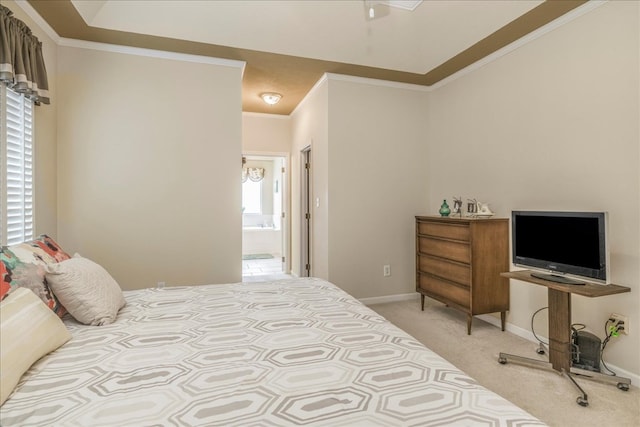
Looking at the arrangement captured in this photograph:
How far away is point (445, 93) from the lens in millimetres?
4027

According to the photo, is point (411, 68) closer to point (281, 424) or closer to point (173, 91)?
point (173, 91)

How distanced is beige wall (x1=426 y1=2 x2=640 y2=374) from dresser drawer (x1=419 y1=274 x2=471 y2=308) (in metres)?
0.49

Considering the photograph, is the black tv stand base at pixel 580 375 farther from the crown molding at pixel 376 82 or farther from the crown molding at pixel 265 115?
the crown molding at pixel 265 115

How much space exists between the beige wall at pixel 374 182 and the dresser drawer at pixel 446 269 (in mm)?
471

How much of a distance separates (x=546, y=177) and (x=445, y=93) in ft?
5.69

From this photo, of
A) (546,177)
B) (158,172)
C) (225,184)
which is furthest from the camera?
(225,184)

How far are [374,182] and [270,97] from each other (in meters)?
1.82

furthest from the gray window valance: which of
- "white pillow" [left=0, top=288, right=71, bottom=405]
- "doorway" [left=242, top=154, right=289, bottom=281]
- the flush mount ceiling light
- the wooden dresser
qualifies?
"doorway" [left=242, top=154, right=289, bottom=281]

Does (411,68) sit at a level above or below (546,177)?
above

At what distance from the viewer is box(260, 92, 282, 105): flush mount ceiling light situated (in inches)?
173

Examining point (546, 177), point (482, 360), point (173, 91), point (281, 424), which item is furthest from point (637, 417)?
point (173, 91)

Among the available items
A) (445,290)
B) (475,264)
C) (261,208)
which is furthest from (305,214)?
(261,208)

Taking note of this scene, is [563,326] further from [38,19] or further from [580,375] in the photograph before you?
[38,19]

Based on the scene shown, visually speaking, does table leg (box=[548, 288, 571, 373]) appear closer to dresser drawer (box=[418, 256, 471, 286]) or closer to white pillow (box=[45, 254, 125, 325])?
dresser drawer (box=[418, 256, 471, 286])
